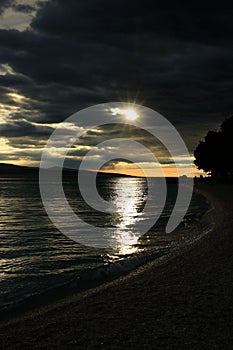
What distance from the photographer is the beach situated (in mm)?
6848

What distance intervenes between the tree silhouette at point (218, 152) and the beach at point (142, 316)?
85.2m

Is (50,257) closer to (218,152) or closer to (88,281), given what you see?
(88,281)

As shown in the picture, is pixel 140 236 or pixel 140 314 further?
pixel 140 236

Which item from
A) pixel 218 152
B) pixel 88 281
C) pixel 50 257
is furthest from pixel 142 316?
pixel 218 152

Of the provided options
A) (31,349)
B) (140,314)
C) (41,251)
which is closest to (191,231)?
(41,251)

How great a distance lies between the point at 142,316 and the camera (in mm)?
8117

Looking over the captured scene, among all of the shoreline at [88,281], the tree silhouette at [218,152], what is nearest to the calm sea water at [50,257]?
the shoreline at [88,281]

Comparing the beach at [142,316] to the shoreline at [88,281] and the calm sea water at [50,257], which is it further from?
→ the calm sea water at [50,257]

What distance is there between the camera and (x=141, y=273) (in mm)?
12945

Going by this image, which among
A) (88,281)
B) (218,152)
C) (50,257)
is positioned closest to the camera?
(88,281)

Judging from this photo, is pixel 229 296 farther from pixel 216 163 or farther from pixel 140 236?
pixel 216 163

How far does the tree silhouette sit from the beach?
85236 millimetres

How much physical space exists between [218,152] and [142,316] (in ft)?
318

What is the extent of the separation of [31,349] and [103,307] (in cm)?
271
